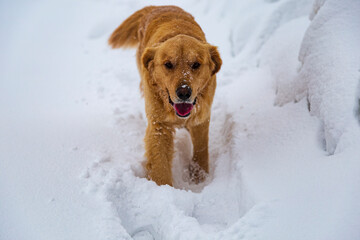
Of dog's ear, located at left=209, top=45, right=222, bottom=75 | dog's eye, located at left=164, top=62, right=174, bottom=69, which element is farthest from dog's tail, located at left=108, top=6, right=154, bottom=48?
dog's eye, located at left=164, top=62, right=174, bottom=69

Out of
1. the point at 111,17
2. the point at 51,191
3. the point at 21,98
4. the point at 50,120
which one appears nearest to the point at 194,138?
the point at 51,191

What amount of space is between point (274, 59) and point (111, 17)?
4.80m

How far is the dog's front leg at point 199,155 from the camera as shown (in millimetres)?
3344

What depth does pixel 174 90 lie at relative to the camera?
2.61 meters

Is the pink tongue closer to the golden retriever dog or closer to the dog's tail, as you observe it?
the golden retriever dog

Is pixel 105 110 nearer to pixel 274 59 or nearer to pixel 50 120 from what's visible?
pixel 50 120

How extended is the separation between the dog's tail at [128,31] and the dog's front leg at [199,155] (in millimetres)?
2282

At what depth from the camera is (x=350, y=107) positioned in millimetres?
2385

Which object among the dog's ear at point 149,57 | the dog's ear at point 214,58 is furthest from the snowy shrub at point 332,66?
the dog's ear at point 149,57

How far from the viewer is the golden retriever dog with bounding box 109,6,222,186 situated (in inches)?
107

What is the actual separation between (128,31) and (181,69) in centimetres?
246

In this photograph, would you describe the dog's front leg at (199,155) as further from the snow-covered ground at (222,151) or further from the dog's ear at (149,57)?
the dog's ear at (149,57)

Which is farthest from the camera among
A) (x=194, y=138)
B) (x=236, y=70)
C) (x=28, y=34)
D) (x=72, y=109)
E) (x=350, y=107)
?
(x=28, y=34)

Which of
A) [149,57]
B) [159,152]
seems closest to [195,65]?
[149,57]
